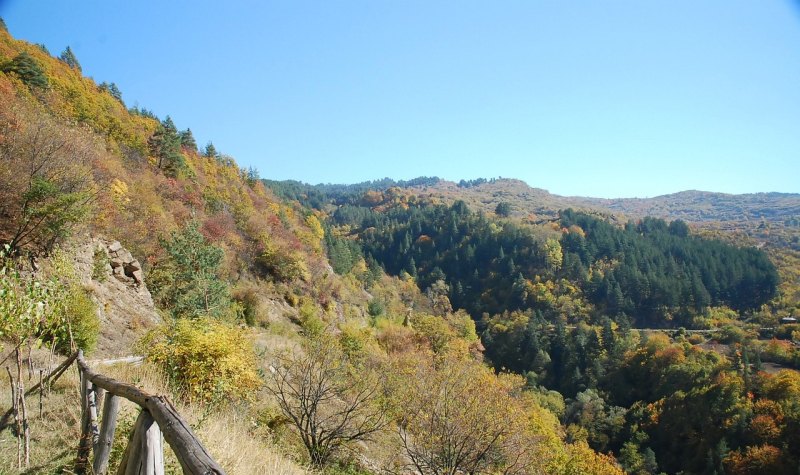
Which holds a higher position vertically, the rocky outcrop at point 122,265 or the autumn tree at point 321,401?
the rocky outcrop at point 122,265

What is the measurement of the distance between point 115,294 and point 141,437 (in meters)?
13.7

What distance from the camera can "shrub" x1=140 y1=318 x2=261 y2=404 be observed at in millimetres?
8031

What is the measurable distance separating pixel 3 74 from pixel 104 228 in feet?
44.6

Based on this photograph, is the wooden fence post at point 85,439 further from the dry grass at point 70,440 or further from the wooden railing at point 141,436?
the dry grass at point 70,440

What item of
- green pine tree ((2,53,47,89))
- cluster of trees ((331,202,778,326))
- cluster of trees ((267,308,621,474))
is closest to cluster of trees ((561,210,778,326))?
cluster of trees ((331,202,778,326))

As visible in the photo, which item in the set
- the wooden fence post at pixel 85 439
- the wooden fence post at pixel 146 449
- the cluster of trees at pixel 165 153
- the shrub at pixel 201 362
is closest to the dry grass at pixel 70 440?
the wooden fence post at pixel 85 439

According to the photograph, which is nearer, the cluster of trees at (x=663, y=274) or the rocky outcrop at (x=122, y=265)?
the rocky outcrop at (x=122, y=265)

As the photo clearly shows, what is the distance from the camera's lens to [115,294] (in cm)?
1387

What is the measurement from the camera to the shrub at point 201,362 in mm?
8031

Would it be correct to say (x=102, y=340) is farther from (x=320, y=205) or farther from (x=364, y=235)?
(x=320, y=205)

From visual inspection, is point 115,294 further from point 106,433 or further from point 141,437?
point 141,437

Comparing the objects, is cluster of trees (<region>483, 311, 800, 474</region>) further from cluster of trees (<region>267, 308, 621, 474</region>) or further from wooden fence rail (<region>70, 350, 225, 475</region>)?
wooden fence rail (<region>70, 350, 225, 475</region>)

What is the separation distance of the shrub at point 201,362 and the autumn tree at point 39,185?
560 centimetres

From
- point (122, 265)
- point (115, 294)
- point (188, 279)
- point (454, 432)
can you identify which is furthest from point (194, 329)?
point (188, 279)
